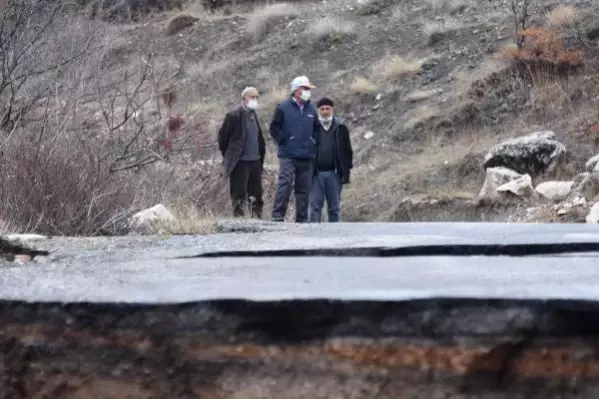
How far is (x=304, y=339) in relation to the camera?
7.48ft

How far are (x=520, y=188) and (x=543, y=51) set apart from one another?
4.91m

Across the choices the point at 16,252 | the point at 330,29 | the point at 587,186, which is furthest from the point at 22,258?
the point at 330,29

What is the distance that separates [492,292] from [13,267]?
5.84ft

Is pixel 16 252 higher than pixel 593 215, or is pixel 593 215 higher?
pixel 16 252

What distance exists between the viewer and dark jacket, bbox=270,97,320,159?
30.1 ft

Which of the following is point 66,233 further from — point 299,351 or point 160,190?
point 299,351

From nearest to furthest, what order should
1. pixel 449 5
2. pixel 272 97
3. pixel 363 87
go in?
1. pixel 363 87
2. pixel 272 97
3. pixel 449 5

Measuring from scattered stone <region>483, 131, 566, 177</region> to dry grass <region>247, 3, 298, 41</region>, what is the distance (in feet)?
38.2

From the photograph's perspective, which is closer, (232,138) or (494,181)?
(232,138)

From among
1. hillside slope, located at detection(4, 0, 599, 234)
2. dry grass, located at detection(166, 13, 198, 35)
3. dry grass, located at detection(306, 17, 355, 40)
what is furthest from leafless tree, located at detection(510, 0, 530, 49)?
dry grass, located at detection(166, 13, 198, 35)

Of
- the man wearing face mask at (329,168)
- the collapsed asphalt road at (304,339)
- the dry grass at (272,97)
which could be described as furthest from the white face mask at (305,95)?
the dry grass at (272,97)

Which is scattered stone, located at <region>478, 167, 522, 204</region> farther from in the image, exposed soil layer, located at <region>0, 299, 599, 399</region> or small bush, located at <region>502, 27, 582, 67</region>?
exposed soil layer, located at <region>0, 299, 599, 399</region>

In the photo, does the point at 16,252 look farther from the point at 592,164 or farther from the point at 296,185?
the point at 592,164

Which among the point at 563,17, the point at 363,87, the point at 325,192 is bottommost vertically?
the point at 363,87
